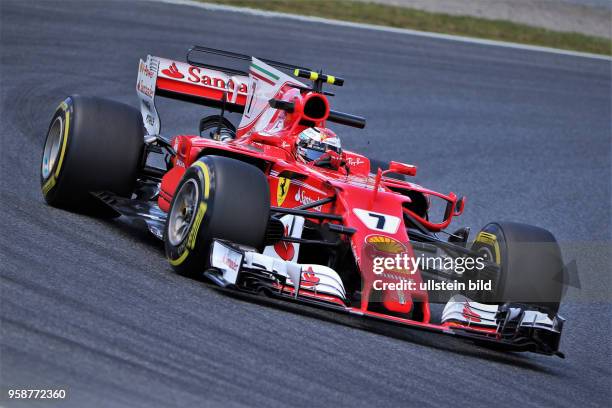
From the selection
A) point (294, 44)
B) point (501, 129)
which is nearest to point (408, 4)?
point (294, 44)

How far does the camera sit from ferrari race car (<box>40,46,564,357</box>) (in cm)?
741

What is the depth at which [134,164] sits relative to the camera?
9312 millimetres

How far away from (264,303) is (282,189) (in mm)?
1272

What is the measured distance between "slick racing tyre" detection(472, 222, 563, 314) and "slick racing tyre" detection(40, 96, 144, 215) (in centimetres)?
303

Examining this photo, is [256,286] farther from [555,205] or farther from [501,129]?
[501,129]

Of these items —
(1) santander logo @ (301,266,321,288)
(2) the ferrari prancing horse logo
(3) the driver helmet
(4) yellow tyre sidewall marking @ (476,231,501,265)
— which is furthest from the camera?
(3) the driver helmet

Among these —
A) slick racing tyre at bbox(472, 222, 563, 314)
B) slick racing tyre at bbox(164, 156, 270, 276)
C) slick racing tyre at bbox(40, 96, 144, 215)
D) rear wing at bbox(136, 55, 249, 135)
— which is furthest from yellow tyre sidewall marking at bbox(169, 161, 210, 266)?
rear wing at bbox(136, 55, 249, 135)

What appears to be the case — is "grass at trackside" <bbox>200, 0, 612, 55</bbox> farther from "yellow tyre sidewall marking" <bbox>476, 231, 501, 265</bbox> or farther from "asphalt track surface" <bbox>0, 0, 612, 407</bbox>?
"yellow tyre sidewall marking" <bbox>476, 231, 501, 265</bbox>

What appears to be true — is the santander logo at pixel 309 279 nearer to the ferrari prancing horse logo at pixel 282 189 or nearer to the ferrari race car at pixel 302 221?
the ferrari race car at pixel 302 221

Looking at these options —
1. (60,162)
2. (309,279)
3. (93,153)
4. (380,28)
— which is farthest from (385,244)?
(380,28)

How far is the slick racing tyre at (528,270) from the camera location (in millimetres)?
7898

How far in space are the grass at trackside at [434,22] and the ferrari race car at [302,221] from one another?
11.7 meters

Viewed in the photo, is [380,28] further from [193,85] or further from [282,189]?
[282,189]

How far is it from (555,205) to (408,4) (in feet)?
32.6
